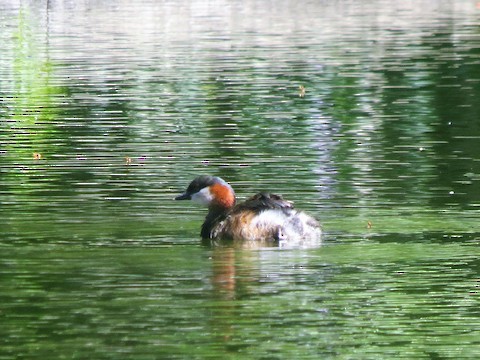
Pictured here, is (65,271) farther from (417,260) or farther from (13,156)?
(13,156)

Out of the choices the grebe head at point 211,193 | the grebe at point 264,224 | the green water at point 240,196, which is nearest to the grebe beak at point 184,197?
the grebe head at point 211,193

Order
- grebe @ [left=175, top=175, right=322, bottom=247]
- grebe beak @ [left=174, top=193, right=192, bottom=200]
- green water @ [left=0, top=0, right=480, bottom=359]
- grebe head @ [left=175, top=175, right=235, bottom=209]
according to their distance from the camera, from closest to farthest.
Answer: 1. green water @ [left=0, top=0, right=480, bottom=359]
2. grebe @ [left=175, top=175, right=322, bottom=247]
3. grebe head @ [left=175, top=175, right=235, bottom=209]
4. grebe beak @ [left=174, top=193, right=192, bottom=200]

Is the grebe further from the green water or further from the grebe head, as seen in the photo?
the green water

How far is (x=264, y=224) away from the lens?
13680mm

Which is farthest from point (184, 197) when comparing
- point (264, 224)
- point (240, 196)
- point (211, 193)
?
point (240, 196)

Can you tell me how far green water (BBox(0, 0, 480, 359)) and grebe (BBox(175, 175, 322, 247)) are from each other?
290 millimetres

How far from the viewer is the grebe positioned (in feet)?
44.3

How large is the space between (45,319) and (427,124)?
39.8ft

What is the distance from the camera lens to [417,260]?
12.7m

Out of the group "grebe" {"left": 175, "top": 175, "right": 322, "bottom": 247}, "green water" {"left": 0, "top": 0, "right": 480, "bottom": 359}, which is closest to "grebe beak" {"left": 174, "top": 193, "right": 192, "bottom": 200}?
"green water" {"left": 0, "top": 0, "right": 480, "bottom": 359}

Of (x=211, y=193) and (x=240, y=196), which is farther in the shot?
(x=240, y=196)

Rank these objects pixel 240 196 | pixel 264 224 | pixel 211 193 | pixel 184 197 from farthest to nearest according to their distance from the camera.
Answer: pixel 240 196, pixel 184 197, pixel 211 193, pixel 264 224

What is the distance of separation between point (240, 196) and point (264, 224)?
2059 millimetres

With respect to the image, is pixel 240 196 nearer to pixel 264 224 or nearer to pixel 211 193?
pixel 211 193
